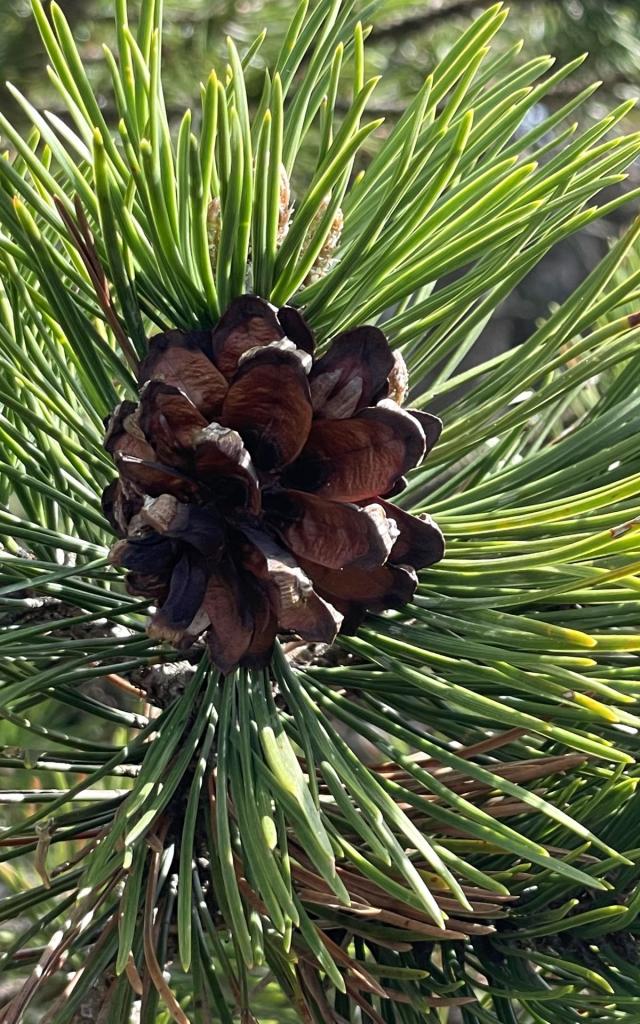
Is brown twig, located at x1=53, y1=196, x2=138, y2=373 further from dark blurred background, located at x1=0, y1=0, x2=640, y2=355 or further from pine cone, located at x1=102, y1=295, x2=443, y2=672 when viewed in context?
dark blurred background, located at x1=0, y1=0, x2=640, y2=355

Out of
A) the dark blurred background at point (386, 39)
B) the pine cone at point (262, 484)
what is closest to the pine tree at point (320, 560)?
the pine cone at point (262, 484)

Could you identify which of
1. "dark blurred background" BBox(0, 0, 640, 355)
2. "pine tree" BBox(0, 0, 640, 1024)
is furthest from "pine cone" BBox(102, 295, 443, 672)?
"dark blurred background" BBox(0, 0, 640, 355)

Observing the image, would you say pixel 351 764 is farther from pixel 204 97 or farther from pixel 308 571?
pixel 204 97

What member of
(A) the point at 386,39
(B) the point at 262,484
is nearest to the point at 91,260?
(B) the point at 262,484

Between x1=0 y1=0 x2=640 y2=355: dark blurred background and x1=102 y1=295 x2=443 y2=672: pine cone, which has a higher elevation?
x1=0 y1=0 x2=640 y2=355: dark blurred background

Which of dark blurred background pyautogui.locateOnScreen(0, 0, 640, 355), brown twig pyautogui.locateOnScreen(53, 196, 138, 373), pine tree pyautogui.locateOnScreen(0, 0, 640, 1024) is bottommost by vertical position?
pine tree pyautogui.locateOnScreen(0, 0, 640, 1024)

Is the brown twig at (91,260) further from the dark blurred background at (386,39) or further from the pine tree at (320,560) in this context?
the dark blurred background at (386,39)

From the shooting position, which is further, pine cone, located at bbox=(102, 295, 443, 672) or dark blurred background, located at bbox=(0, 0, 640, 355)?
dark blurred background, located at bbox=(0, 0, 640, 355)

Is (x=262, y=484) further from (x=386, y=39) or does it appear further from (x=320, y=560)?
(x=386, y=39)
